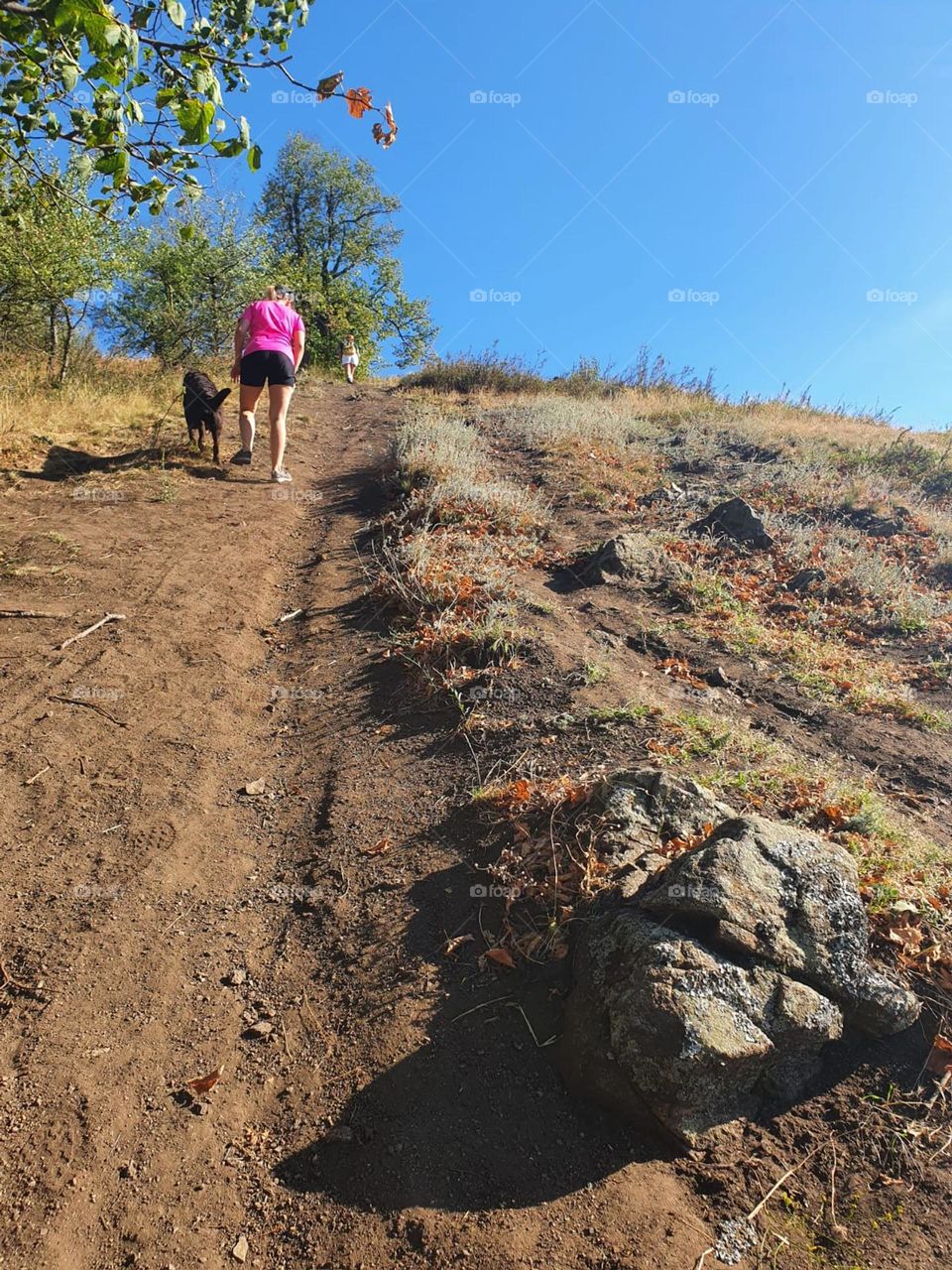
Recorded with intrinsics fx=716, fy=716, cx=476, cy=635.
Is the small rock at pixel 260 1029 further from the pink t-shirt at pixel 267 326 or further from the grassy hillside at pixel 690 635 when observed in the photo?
the pink t-shirt at pixel 267 326

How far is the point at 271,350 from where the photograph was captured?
7.62m

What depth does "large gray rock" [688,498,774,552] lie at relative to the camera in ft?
25.9

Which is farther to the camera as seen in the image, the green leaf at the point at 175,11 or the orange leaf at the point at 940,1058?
the green leaf at the point at 175,11

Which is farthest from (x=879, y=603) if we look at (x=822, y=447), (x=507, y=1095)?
(x=507, y=1095)

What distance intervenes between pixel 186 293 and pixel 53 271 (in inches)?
137

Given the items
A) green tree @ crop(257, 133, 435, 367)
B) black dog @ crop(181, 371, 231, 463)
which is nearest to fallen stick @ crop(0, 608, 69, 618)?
black dog @ crop(181, 371, 231, 463)

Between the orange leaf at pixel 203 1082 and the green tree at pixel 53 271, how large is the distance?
9.73 meters

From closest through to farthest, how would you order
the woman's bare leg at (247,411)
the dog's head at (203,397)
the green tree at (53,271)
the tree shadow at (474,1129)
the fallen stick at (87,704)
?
the tree shadow at (474,1129), the fallen stick at (87,704), the woman's bare leg at (247,411), the dog's head at (203,397), the green tree at (53,271)

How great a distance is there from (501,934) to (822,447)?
10.7 metres

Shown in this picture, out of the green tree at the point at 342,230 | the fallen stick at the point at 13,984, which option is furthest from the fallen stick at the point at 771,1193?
the green tree at the point at 342,230

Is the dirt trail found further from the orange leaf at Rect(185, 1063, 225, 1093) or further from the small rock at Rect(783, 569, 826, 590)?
the small rock at Rect(783, 569, 826, 590)

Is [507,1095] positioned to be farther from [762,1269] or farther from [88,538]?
[88,538]

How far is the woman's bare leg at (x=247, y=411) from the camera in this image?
7.88 m

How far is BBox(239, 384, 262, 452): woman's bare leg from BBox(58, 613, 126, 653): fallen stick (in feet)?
12.2
